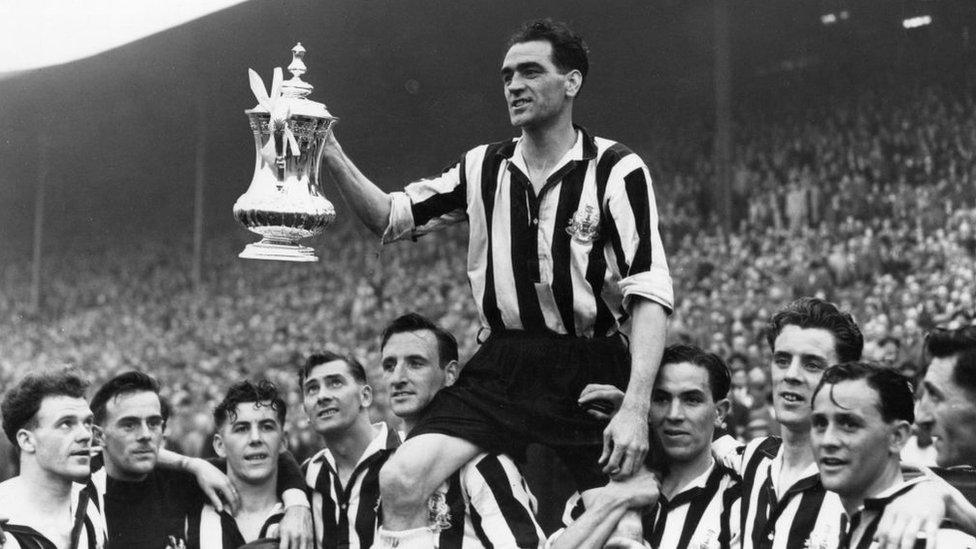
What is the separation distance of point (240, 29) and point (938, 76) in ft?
28.4

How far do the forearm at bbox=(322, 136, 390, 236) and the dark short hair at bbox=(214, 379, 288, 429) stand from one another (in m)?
0.94

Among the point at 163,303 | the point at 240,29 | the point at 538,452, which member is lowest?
the point at 538,452

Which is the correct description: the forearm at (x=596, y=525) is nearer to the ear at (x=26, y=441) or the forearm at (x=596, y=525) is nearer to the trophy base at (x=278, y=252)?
the trophy base at (x=278, y=252)

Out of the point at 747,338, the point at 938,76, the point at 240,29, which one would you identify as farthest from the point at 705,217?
the point at 240,29

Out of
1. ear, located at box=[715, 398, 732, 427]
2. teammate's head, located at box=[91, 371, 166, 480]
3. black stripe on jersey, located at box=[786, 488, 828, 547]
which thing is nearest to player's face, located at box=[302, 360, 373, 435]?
teammate's head, located at box=[91, 371, 166, 480]

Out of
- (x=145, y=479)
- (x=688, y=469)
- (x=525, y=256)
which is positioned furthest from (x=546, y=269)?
(x=145, y=479)

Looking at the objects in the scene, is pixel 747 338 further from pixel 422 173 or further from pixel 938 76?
pixel 422 173

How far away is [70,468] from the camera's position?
10.6ft

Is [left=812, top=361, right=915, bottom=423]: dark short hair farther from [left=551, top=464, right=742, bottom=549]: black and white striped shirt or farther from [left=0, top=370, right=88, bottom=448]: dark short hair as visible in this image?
[left=0, top=370, right=88, bottom=448]: dark short hair

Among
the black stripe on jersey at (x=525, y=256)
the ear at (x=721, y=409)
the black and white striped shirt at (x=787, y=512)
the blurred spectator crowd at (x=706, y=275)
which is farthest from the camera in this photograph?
the blurred spectator crowd at (x=706, y=275)

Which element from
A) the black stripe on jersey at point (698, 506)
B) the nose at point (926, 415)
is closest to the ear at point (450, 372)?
the black stripe on jersey at point (698, 506)

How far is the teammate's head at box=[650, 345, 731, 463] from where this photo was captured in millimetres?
3039

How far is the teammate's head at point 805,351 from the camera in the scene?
2.96m

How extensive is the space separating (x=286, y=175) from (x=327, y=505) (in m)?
1.14
